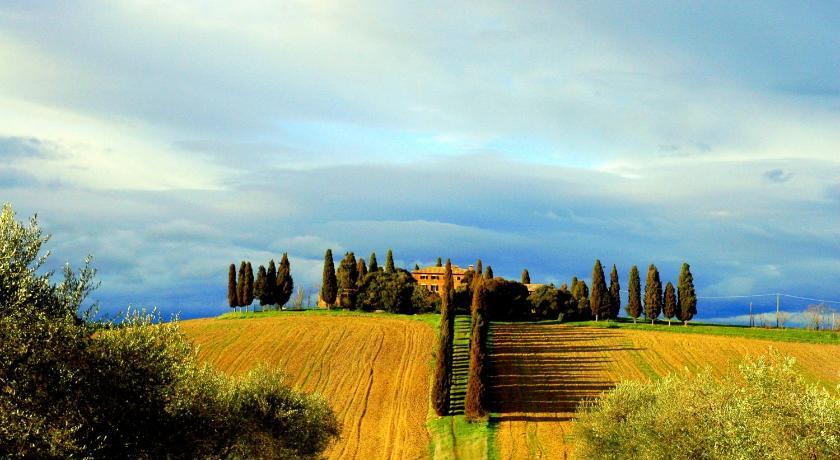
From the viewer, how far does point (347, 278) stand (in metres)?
140

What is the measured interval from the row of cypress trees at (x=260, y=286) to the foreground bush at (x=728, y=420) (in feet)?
312

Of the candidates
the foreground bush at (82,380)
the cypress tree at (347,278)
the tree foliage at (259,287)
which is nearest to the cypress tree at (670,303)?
the cypress tree at (347,278)

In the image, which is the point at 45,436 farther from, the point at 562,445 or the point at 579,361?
the point at 579,361

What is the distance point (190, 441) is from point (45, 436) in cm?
732

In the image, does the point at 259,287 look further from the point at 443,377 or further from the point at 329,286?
the point at 443,377

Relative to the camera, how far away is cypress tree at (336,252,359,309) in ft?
446

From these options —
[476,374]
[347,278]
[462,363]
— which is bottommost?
[462,363]

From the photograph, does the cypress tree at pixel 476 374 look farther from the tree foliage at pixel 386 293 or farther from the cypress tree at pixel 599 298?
the cypress tree at pixel 599 298

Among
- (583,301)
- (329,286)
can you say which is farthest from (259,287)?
(583,301)

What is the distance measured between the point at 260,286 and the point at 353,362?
171ft

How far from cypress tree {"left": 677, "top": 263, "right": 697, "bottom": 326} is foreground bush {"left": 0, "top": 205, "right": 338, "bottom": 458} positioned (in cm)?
10664

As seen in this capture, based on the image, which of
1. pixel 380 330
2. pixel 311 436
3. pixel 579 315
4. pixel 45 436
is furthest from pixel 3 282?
pixel 579 315

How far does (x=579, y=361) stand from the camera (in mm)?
89000

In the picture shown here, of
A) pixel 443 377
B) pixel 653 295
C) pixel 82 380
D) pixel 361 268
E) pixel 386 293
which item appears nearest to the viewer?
pixel 82 380
